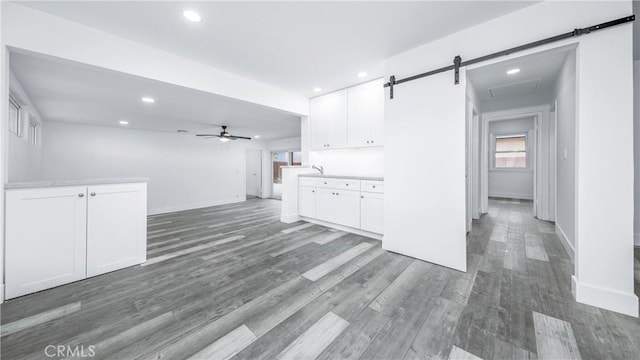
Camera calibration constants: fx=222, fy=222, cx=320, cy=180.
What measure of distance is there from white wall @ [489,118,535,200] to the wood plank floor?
16.5ft

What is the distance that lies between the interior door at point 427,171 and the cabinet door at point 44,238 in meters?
3.26

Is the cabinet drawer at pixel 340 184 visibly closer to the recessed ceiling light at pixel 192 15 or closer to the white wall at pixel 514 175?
the recessed ceiling light at pixel 192 15

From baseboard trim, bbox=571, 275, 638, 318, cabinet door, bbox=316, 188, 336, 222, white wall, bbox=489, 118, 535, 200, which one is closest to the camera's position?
baseboard trim, bbox=571, 275, 638, 318

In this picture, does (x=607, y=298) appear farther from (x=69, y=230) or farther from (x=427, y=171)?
(x=69, y=230)

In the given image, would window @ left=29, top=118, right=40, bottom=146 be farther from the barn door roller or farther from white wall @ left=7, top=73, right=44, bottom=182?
the barn door roller

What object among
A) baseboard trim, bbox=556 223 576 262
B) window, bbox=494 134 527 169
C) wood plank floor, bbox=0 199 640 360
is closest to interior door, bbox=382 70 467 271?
wood plank floor, bbox=0 199 640 360

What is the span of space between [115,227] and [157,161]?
4838 mm

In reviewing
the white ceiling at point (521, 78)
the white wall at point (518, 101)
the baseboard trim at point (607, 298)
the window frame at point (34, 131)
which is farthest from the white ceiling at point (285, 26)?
the window frame at point (34, 131)

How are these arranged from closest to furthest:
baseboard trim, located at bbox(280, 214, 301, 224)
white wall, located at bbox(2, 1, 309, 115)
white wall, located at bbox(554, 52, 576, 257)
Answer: white wall, located at bbox(2, 1, 309, 115) → white wall, located at bbox(554, 52, 576, 257) → baseboard trim, located at bbox(280, 214, 301, 224)

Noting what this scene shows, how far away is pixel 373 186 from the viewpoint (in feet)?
10.7

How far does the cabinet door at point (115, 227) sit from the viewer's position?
2211 mm

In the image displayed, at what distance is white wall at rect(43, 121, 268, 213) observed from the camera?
209 inches

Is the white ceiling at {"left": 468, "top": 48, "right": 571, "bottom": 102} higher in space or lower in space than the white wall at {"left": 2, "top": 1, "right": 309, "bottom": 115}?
higher

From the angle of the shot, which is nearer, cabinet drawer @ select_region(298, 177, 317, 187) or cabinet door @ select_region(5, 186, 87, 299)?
cabinet door @ select_region(5, 186, 87, 299)
